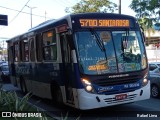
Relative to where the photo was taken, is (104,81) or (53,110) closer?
(104,81)

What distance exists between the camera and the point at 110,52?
34.3 ft

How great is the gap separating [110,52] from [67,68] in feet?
4.50

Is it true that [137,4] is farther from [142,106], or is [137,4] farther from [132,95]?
[132,95]

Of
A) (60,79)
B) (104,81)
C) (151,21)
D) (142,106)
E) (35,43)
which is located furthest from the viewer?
(151,21)

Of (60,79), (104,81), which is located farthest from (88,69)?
(60,79)

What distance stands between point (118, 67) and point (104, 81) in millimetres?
670

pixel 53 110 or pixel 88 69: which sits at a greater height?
pixel 88 69

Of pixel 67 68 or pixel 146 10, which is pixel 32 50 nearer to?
pixel 67 68

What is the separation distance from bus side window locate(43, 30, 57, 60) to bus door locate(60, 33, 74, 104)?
2.35 feet

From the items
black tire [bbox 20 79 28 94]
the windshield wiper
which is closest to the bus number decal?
the windshield wiper

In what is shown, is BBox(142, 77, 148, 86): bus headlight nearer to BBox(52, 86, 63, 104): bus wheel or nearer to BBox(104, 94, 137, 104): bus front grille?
BBox(104, 94, 137, 104): bus front grille

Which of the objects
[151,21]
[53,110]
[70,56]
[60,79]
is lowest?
[53,110]

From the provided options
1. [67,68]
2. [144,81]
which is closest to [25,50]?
[67,68]

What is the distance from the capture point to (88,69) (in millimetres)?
10141
